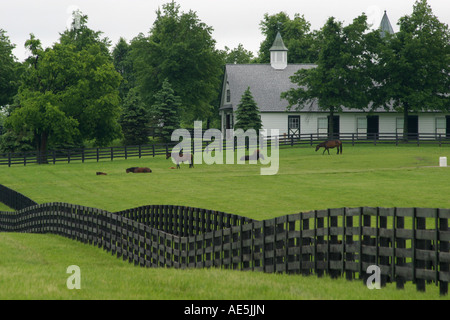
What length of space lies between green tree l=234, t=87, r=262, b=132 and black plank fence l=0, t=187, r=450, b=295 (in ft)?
149

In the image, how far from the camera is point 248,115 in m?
65.4

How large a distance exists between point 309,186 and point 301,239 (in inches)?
941

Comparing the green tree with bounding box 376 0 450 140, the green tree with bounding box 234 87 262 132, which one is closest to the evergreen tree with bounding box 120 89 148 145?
the green tree with bounding box 234 87 262 132

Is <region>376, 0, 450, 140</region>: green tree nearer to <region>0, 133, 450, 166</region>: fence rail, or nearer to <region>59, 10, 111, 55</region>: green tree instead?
<region>0, 133, 450, 166</region>: fence rail

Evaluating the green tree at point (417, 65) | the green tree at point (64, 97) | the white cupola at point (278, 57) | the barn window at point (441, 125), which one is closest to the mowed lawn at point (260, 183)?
the green tree at point (64, 97)

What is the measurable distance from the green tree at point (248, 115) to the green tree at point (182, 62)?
19.4m

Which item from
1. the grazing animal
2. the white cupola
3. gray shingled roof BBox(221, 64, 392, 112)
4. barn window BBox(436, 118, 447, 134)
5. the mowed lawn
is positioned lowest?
the mowed lawn

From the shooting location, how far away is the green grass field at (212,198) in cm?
845

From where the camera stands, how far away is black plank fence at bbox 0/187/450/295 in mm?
8344

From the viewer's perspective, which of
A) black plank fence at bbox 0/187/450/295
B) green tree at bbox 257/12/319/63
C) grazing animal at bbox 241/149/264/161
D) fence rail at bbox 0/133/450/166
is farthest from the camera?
green tree at bbox 257/12/319/63

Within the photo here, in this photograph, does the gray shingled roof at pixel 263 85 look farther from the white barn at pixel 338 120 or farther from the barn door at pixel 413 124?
the barn door at pixel 413 124

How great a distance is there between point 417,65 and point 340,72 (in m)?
7.83

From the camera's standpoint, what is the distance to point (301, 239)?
10406mm

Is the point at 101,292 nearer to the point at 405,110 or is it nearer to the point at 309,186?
the point at 309,186
